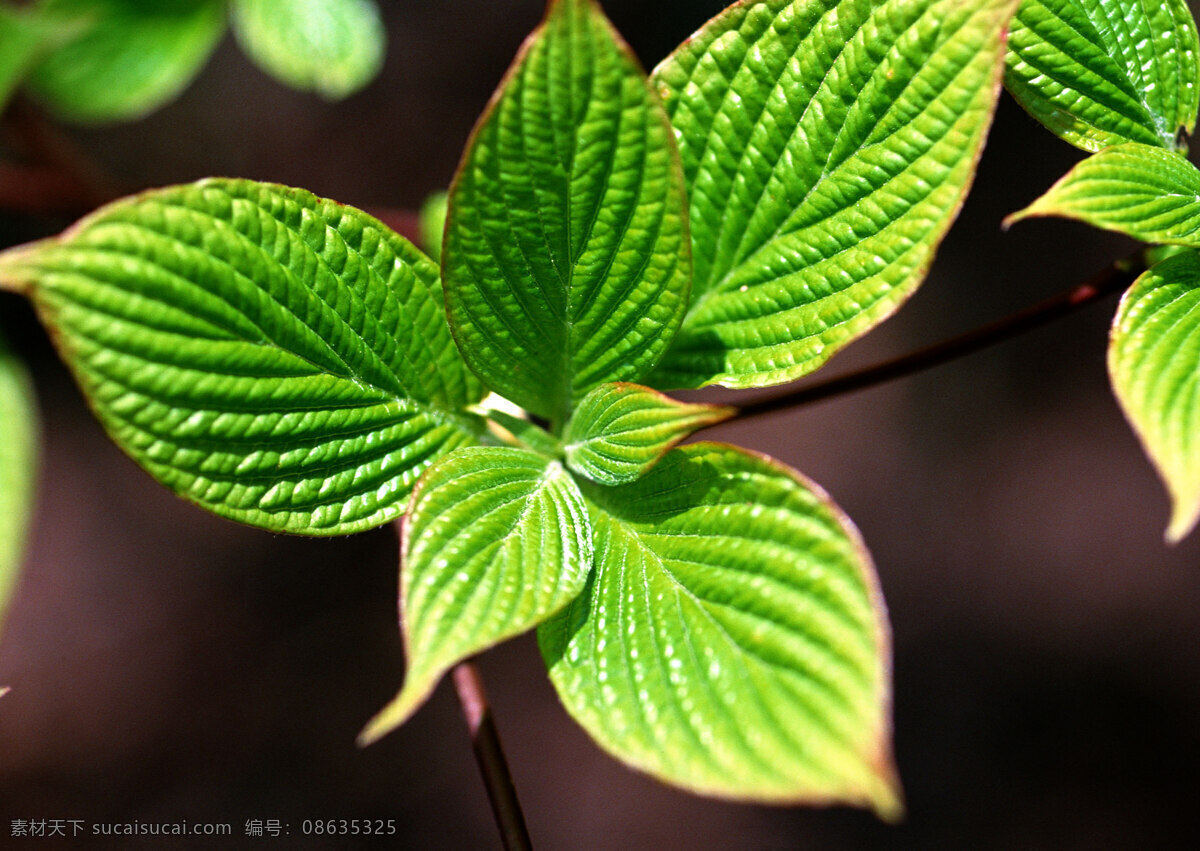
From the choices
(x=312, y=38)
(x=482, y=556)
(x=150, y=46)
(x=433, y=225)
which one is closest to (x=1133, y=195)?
(x=482, y=556)

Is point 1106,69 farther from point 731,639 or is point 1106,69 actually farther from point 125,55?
point 125,55

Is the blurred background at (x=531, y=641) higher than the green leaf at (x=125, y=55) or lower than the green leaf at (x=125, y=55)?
lower

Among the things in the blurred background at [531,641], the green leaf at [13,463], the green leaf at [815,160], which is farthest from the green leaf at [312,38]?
the green leaf at [815,160]

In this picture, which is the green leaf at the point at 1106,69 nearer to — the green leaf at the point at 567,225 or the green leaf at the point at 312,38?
A: the green leaf at the point at 567,225

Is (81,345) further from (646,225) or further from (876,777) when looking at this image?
(876,777)

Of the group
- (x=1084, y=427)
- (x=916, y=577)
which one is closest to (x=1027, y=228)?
(x=1084, y=427)

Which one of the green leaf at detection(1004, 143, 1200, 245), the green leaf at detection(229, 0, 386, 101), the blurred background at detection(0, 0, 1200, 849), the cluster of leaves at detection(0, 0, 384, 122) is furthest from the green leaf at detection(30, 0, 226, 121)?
the green leaf at detection(1004, 143, 1200, 245)
